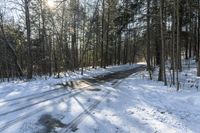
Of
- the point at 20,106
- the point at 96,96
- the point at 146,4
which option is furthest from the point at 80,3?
the point at 20,106

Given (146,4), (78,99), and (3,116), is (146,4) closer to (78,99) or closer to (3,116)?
(78,99)

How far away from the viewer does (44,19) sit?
37219mm

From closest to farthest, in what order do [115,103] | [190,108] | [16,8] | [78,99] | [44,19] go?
[190,108] < [115,103] < [78,99] < [16,8] < [44,19]

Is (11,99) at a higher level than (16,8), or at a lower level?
lower

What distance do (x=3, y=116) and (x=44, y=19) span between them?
2861 cm

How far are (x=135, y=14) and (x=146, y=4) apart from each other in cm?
140

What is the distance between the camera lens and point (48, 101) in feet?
42.1

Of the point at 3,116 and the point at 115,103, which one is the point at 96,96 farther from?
the point at 3,116

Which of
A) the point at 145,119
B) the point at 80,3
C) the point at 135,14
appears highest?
A: the point at 80,3

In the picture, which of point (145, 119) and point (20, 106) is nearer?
point (145, 119)

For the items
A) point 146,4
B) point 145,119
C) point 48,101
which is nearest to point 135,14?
point 146,4

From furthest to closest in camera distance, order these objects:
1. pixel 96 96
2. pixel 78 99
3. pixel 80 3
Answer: pixel 80 3, pixel 96 96, pixel 78 99

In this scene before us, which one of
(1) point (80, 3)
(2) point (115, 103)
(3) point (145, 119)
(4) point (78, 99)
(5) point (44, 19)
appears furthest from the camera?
(1) point (80, 3)

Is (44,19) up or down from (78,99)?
up
